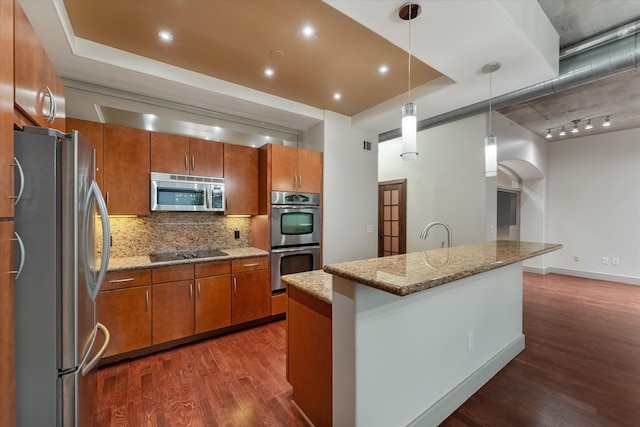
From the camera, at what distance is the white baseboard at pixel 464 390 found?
1710mm

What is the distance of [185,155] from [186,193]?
431 millimetres

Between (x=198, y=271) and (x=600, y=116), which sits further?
(x=600, y=116)

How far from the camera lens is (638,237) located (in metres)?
5.15

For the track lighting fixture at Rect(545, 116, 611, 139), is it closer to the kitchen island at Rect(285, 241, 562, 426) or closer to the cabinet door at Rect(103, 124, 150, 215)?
the kitchen island at Rect(285, 241, 562, 426)

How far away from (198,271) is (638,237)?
7882 mm

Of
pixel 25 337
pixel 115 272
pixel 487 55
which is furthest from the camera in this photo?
pixel 115 272

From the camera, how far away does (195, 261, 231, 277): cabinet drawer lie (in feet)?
9.37

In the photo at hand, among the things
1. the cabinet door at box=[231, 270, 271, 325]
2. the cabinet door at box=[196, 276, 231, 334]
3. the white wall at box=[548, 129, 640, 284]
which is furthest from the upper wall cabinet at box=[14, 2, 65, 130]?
the white wall at box=[548, 129, 640, 284]

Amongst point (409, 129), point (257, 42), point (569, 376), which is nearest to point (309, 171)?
point (257, 42)

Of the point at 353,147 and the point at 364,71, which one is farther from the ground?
the point at 364,71

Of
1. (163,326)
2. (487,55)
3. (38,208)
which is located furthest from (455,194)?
(38,208)

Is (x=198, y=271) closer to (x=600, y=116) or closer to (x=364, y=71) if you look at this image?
(x=364, y=71)

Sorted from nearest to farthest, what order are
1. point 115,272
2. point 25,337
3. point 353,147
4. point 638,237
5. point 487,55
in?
point 25,337
point 487,55
point 115,272
point 353,147
point 638,237

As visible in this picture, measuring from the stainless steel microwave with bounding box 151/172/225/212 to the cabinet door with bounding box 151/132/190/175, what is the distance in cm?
8
